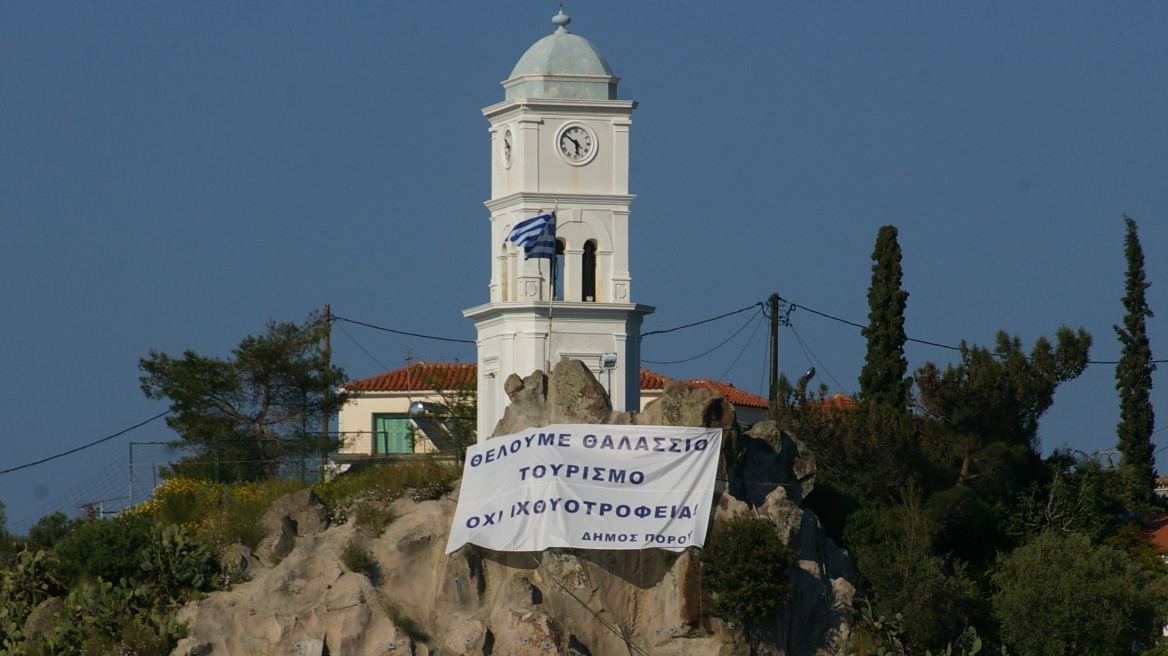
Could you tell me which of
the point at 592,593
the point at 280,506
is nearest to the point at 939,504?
the point at 592,593

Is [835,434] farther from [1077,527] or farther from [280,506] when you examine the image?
[280,506]

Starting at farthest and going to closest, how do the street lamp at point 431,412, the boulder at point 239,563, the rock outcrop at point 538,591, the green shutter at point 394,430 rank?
the green shutter at point 394,430 → the street lamp at point 431,412 → the boulder at point 239,563 → the rock outcrop at point 538,591

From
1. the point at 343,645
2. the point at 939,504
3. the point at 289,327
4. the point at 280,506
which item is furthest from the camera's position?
the point at 289,327

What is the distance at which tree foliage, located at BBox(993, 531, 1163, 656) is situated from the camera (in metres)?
53.1

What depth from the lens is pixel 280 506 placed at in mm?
51938

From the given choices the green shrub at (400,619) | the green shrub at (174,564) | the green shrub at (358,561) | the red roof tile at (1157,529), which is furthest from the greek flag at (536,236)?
the red roof tile at (1157,529)

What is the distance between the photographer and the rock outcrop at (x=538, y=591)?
47.9m

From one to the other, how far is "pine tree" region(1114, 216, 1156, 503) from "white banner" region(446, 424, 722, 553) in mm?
26032

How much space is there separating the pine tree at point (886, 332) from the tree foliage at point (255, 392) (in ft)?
49.3

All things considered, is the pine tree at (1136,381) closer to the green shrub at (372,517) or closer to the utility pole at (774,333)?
the utility pole at (774,333)

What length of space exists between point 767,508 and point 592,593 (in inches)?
172

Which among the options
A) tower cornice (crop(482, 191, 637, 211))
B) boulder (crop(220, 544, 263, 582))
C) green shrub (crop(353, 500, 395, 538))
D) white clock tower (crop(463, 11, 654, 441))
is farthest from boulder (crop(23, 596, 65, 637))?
tower cornice (crop(482, 191, 637, 211))

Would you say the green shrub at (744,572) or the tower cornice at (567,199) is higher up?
the tower cornice at (567,199)

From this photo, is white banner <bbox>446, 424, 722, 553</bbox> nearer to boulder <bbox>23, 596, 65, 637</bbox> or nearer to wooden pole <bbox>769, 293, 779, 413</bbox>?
boulder <bbox>23, 596, 65, 637</bbox>
